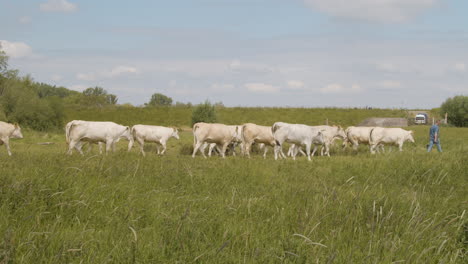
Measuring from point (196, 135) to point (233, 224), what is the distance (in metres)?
16.3

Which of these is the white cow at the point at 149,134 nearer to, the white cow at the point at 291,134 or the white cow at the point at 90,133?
the white cow at the point at 90,133

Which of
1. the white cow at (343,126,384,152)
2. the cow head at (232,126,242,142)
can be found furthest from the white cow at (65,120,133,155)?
the white cow at (343,126,384,152)

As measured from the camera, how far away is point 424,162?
39.4 ft

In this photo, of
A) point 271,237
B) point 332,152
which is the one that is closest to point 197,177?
point 271,237

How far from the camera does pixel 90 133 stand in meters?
18.3

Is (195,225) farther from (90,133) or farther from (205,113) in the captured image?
(205,113)

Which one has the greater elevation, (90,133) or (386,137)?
(90,133)

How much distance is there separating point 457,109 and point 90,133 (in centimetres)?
6122

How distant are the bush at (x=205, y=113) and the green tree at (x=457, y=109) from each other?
4203 cm

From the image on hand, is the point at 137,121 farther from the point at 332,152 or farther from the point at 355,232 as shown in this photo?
the point at 355,232

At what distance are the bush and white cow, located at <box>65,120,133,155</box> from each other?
22005 mm

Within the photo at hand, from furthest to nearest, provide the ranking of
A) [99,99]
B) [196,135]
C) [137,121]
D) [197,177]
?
[99,99] → [137,121] → [196,135] → [197,177]

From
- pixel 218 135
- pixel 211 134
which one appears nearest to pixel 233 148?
pixel 218 135

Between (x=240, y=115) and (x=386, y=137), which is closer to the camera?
(x=386, y=137)
